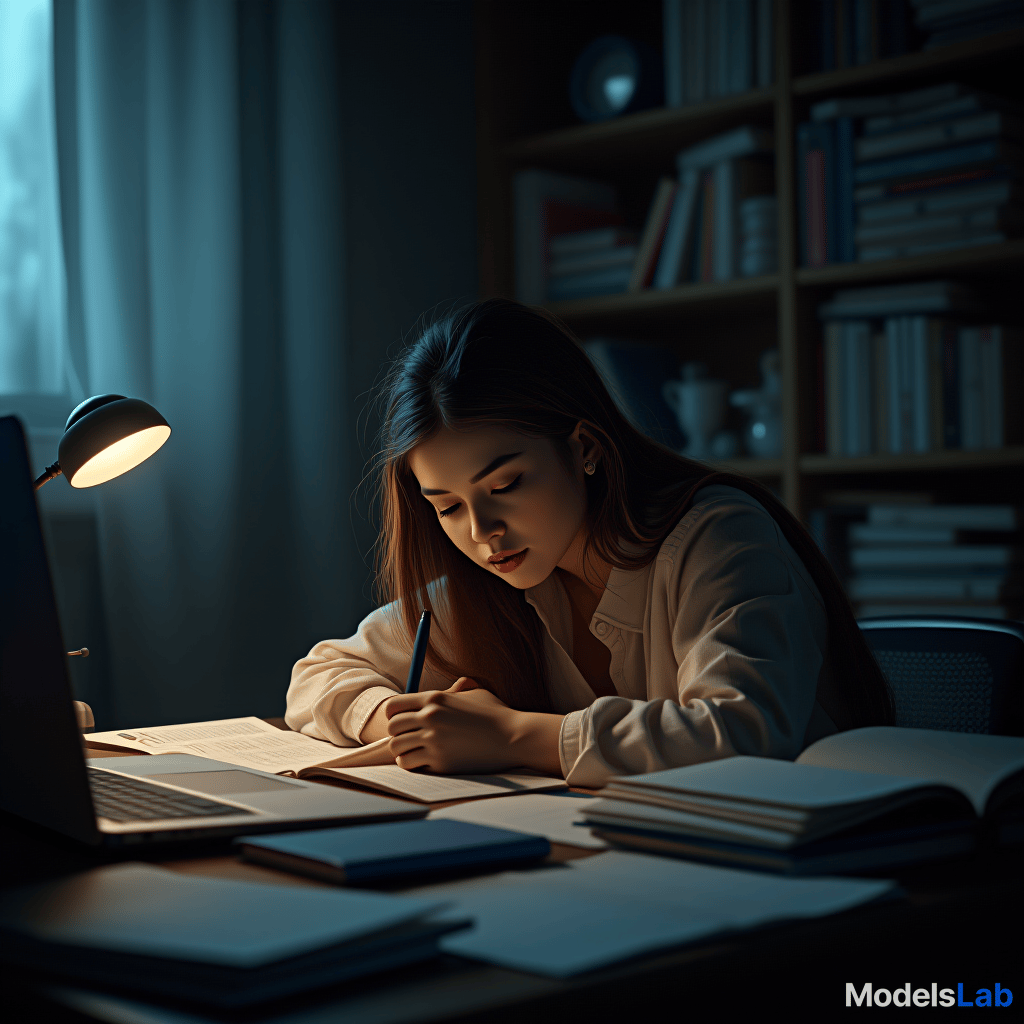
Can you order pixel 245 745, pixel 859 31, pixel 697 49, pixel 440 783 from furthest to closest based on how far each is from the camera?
pixel 697 49
pixel 859 31
pixel 245 745
pixel 440 783

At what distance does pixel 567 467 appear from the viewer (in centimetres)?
130

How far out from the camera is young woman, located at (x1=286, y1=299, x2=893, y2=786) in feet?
3.36

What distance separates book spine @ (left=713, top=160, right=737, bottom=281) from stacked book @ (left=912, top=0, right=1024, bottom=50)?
1.56 feet

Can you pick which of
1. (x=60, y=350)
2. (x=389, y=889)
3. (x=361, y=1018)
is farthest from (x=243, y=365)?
(x=361, y=1018)

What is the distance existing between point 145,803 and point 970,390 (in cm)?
194

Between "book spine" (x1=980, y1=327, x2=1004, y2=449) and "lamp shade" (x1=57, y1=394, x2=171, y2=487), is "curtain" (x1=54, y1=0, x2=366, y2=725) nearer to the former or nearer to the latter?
"lamp shade" (x1=57, y1=394, x2=171, y2=487)

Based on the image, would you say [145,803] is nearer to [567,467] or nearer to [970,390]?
[567,467]

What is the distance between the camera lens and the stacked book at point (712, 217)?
2.52 meters

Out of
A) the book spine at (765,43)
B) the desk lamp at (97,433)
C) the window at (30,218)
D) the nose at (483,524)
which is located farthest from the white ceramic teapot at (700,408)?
the desk lamp at (97,433)

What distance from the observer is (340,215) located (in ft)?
8.36

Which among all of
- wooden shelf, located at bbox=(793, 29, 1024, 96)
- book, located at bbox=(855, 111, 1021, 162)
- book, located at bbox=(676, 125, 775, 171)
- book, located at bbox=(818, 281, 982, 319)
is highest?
wooden shelf, located at bbox=(793, 29, 1024, 96)

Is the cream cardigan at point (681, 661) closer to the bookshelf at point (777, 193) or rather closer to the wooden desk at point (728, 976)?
the wooden desk at point (728, 976)

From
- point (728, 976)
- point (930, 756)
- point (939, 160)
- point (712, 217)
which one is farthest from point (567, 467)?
point (712, 217)

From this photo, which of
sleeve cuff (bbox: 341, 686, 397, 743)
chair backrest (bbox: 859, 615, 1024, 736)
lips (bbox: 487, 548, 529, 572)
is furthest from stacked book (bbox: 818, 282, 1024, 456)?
sleeve cuff (bbox: 341, 686, 397, 743)
